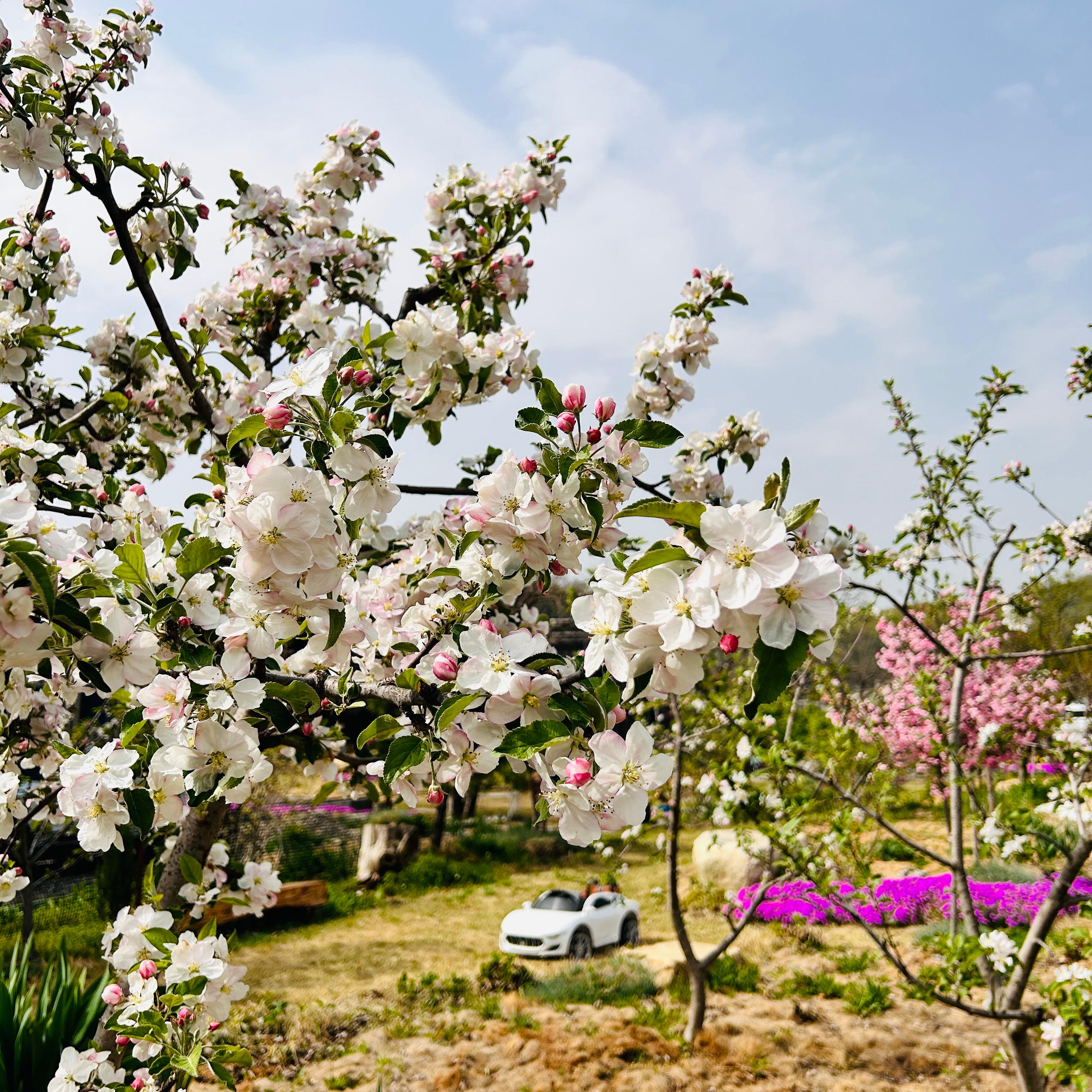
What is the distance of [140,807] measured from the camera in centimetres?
129

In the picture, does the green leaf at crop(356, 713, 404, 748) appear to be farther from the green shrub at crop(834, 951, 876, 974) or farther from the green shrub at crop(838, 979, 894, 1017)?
the green shrub at crop(834, 951, 876, 974)

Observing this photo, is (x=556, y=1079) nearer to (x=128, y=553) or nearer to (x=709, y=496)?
(x=709, y=496)

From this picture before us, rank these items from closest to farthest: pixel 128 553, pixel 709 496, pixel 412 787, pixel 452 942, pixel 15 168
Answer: pixel 128 553
pixel 412 787
pixel 15 168
pixel 709 496
pixel 452 942

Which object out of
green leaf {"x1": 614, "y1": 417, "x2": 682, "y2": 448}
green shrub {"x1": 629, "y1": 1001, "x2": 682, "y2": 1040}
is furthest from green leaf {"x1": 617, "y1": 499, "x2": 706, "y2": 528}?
green shrub {"x1": 629, "y1": 1001, "x2": 682, "y2": 1040}

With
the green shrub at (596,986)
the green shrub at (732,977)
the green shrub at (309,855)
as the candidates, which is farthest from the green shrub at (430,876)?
the green shrub at (732,977)

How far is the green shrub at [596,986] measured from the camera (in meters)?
5.98

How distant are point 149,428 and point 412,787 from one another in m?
2.41

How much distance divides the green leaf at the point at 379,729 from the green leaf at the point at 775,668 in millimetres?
605

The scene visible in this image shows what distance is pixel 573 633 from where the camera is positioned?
7836 millimetres

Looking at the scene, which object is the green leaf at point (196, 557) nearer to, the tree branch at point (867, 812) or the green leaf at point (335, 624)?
the green leaf at point (335, 624)

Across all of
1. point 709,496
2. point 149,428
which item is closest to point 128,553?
point 709,496

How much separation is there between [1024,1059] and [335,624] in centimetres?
352

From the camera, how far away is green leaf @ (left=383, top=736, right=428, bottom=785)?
1.20 metres

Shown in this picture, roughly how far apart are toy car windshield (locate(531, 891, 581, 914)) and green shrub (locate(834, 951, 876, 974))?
2407mm
